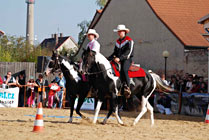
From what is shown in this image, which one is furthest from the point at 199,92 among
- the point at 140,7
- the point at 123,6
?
the point at 123,6

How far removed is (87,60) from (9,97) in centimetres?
1146

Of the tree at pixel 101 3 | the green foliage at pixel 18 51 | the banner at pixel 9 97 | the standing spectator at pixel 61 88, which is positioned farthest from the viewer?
the tree at pixel 101 3

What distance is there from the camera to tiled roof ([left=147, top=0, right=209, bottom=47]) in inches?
1257

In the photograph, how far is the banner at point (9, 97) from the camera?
22906 mm

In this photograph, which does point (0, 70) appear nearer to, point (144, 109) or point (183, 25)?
point (183, 25)

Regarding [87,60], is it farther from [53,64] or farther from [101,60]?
[53,64]

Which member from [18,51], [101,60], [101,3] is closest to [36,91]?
[101,60]

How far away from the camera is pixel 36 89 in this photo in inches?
961

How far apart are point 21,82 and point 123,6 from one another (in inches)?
654

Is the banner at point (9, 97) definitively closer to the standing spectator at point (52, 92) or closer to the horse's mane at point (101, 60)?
the standing spectator at point (52, 92)

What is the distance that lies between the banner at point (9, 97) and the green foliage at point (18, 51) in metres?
21.6

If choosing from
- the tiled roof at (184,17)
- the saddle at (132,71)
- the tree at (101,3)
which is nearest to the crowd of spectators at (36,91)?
the saddle at (132,71)

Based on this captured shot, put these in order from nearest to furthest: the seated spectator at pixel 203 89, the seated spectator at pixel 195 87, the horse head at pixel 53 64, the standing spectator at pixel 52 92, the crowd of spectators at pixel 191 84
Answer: the horse head at pixel 53 64, the seated spectator at pixel 203 89, the crowd of spectators at pixel 191 84, the seated spectator at pixel 195 87, the standing spectator at pixel 52 92

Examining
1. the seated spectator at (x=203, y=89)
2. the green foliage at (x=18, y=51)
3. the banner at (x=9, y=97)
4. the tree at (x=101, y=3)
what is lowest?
the banner at (x=9, y=97)
